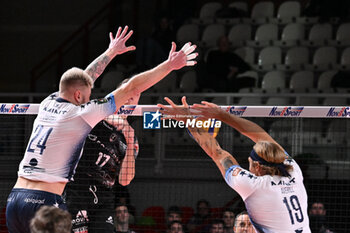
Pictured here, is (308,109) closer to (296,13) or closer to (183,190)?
(183,190)

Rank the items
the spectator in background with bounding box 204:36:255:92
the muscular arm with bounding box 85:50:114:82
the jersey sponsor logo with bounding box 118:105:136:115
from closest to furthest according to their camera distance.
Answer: the muscular arm with bounding box 85:50:114:82 → the jersey sponsor logo with bounding box 118:105:136:115 → the spectator in background with bounding box 204:36:255:92

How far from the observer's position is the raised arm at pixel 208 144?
5.68 meters

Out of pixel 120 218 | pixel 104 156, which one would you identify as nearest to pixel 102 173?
pixel 104 156

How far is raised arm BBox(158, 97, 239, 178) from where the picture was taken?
5.68 metres

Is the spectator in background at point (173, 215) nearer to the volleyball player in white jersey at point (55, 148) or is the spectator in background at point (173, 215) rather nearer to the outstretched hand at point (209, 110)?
the outstretched hand at point (209, 110)

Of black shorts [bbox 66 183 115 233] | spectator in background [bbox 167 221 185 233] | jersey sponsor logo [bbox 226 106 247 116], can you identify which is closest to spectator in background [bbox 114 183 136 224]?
spectator in background [bbox 167 221 185 233]

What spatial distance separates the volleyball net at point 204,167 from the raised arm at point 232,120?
305 centimetres

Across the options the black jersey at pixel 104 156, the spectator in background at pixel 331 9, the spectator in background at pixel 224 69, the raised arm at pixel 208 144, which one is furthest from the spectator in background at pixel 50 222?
the spectator in background at pixel 331 9

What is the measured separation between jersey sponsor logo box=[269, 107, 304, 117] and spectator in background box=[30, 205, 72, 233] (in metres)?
3.23

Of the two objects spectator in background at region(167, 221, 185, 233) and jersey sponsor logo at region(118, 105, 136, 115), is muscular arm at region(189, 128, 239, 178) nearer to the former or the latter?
jersey sponsor logo at region(118, 105, 136, 115)

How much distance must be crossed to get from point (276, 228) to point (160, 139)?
582 centimetres

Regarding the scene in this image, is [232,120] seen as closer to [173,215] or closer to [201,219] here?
[173,215]

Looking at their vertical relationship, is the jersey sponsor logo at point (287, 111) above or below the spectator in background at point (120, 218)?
above

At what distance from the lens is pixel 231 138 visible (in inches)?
413
